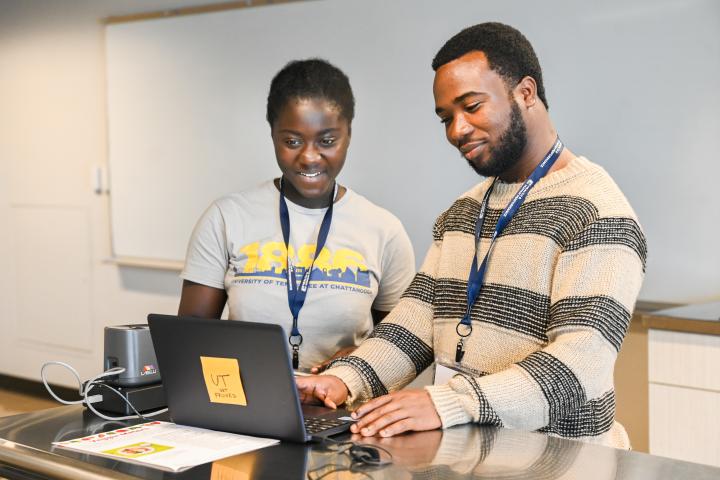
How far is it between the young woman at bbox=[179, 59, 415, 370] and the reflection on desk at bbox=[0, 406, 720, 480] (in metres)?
0.75

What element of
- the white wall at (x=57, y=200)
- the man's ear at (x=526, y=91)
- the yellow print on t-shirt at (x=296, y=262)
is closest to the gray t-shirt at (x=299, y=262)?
the yellow print on t-shirt at (x=296, y=262)

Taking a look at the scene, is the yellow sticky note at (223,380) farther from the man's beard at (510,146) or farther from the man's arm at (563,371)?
the man's beard at (510,146)

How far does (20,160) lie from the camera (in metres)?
5.71

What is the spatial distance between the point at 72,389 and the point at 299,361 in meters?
3.62

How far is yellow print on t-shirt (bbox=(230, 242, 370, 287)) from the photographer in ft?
7.27

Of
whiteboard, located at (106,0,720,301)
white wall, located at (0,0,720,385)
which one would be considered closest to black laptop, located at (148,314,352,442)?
whiteboard, located at (106,0,720,301)

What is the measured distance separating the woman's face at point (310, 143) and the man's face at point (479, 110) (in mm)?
558

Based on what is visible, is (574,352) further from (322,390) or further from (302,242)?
(302,242)

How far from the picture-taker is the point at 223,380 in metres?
1.49

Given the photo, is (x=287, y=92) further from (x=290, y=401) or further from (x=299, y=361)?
(x=290, y=401)

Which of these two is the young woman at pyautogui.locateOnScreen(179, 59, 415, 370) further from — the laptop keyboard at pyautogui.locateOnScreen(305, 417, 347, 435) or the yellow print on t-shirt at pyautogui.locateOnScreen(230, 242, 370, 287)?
the laptop keyboard at pyautogui.locateOnScreen(305, 417, 347, 435)

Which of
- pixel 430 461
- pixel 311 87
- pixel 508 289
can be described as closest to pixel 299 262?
pixel 311 87

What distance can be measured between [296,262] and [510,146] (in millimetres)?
743

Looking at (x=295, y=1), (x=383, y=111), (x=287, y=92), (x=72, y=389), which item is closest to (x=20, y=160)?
(x=72, y=389)
